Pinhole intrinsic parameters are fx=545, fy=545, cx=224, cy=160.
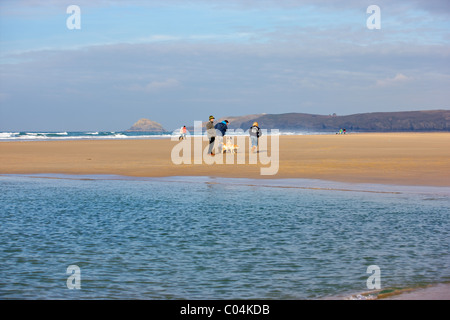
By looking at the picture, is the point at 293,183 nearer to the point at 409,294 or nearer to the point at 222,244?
the point at 222,244

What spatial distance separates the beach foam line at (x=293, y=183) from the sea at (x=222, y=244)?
403 millimetres

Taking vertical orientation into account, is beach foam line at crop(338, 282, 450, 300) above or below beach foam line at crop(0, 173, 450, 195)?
below

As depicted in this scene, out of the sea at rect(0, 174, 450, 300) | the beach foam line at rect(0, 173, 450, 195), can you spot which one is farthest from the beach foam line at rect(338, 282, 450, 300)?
the beach foam line at rect(0, 173, 450, 195)

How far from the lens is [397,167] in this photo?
25.4 meters

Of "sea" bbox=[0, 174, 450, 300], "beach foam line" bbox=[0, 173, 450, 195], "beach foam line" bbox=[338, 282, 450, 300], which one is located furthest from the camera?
"beach foam line" bbox=[0, 173, 450, 195]

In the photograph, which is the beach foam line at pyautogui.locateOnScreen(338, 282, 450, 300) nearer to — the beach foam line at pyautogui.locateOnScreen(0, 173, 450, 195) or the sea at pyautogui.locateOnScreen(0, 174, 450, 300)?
the sea at pyautogui.locateOnScreen(0, 174, 450, 300)

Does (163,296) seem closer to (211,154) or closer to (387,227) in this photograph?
(387,227)

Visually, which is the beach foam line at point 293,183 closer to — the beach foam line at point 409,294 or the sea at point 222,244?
the sea at point 222,244

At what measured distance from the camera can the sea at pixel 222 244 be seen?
23.9ft

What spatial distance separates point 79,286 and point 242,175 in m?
16.0

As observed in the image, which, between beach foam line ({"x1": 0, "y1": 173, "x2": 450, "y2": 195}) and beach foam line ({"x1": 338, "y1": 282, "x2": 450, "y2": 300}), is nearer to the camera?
beach foam line ({"x1": 338, "y1": 282, "x2": 450, "y2": 300})

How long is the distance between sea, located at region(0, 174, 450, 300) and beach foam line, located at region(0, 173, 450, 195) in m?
0.40

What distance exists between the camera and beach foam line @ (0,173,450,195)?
692 inches

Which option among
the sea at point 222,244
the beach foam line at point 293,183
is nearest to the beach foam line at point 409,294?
the sea at point 222,244
